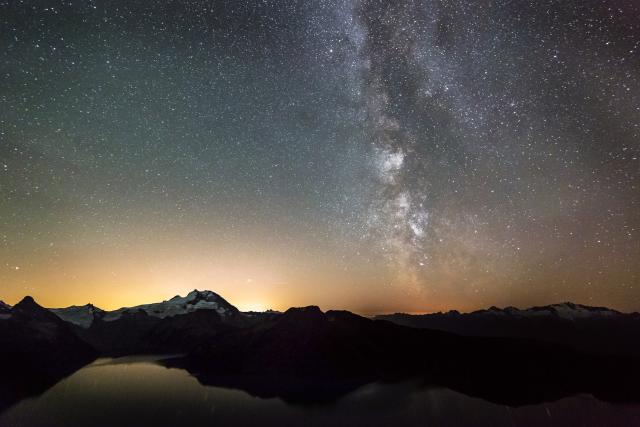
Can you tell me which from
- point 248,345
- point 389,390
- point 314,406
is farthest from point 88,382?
point 389,390

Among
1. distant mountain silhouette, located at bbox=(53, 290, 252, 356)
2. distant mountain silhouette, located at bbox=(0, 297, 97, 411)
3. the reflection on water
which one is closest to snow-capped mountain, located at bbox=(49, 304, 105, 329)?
distant mountain silhouette, located at bbox=(53, 290, 252, 356)

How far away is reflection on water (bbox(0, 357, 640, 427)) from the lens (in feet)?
118

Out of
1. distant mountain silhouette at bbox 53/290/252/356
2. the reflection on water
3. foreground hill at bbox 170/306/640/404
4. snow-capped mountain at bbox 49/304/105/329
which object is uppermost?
snow-capped mountain at bbox 49/304/105/329

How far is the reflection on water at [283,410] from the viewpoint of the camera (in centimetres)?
3603

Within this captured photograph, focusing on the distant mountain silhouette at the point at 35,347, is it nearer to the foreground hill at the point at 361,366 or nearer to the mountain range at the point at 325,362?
the mountain range at the point at 325,362

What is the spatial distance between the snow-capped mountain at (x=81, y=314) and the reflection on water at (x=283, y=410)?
4330 inches

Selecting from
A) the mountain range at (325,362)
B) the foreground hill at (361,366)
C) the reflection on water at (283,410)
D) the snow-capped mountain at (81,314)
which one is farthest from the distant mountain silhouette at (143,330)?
the reflection on water at (283,410)

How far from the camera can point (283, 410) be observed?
1625 inches

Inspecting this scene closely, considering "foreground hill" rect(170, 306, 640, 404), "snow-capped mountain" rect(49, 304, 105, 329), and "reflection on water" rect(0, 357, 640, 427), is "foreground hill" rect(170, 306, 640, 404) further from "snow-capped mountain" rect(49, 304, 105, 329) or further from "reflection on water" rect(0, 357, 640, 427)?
"snow-capped mountain" rect(49, 304, 105, 329)

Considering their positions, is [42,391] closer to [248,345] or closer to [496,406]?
[248,345]

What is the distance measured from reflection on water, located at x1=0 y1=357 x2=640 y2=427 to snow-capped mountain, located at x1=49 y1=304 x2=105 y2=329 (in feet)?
361

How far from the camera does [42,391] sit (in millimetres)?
56562

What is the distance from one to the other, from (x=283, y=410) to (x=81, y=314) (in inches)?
6155

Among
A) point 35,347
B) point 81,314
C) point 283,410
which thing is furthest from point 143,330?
point 283,410
